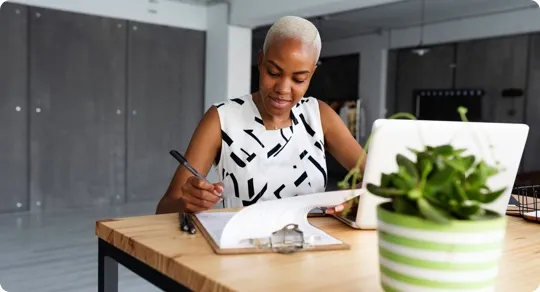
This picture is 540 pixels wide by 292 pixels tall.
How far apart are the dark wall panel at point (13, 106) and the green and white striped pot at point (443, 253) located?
5.35 meters

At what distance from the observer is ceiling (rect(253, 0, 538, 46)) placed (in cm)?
645

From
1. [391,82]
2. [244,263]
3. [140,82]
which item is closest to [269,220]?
[244,263]

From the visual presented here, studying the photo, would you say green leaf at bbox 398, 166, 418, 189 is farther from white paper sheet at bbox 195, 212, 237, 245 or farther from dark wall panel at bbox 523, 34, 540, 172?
dark wall panel at bbox 523, 34, 540, 172

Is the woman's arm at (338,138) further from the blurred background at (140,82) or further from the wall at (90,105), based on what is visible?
the wall at (90,105)

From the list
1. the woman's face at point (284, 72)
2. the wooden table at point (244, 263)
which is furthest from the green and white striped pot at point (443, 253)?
the woman's face at point (284, 72)

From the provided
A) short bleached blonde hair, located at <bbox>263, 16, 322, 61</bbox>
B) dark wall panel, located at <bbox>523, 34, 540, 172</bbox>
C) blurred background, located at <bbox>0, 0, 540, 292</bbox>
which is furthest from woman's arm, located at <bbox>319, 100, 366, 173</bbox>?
dark wall panel, located at <bbox>523, 34, 540, 172</bbox>

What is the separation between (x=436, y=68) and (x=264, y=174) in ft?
22.4

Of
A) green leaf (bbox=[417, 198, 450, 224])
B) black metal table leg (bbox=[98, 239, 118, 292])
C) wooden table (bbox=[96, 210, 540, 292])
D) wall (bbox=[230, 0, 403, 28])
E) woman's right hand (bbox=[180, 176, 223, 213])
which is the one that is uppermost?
wall (bbox=[230, 0, 403, 28])

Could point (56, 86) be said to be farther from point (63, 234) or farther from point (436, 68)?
point (436, 68)

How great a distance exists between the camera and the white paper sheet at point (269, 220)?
973 mm

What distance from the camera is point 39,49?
5.28 metres

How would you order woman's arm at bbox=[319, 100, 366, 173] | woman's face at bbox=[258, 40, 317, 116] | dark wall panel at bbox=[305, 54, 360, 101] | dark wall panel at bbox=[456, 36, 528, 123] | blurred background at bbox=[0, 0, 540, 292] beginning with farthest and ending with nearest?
dark wall panel at bbox=[305, 54, 360, 101] < dark wall panel at bbox=[456, 36, 528, 123] < blurred background at bbox=[0, 0, 540, 292] < woman's arm at bbox=[319, 100, 366, 173] < woman's face at bbox=[258, 40, 317, 116]

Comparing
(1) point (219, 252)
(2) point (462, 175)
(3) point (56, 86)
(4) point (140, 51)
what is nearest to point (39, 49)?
(3) point (56, 86)

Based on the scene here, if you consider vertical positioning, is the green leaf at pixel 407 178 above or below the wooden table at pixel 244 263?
above
